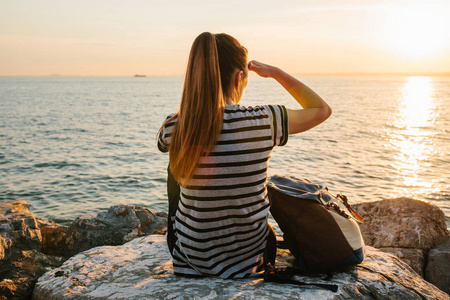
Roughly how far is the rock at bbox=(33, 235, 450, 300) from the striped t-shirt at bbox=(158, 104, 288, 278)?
0.18m

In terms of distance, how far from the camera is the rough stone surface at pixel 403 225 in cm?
605

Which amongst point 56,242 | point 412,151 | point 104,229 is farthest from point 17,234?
point 412,151

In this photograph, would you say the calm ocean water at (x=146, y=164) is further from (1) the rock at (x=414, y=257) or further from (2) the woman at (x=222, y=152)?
(1) the rock at (x=414, y=257)

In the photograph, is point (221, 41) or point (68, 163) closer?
point (221, 41)

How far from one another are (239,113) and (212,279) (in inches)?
52.9

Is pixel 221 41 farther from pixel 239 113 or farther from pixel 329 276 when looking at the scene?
pixel 329 276

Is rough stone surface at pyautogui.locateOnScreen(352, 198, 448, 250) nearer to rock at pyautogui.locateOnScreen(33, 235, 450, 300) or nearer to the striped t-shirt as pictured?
rock at pyautogui.locateOnScreen(33, 235, 450, 300)

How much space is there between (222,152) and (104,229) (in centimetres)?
405

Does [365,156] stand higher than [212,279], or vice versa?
[212,279]

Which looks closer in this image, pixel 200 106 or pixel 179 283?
pixel 200 106

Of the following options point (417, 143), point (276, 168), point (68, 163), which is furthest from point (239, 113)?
A: point (417, 143)

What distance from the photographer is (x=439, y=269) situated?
5.61 metres

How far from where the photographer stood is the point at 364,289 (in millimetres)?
3064

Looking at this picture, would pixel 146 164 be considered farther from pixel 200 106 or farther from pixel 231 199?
pixel 200 106
